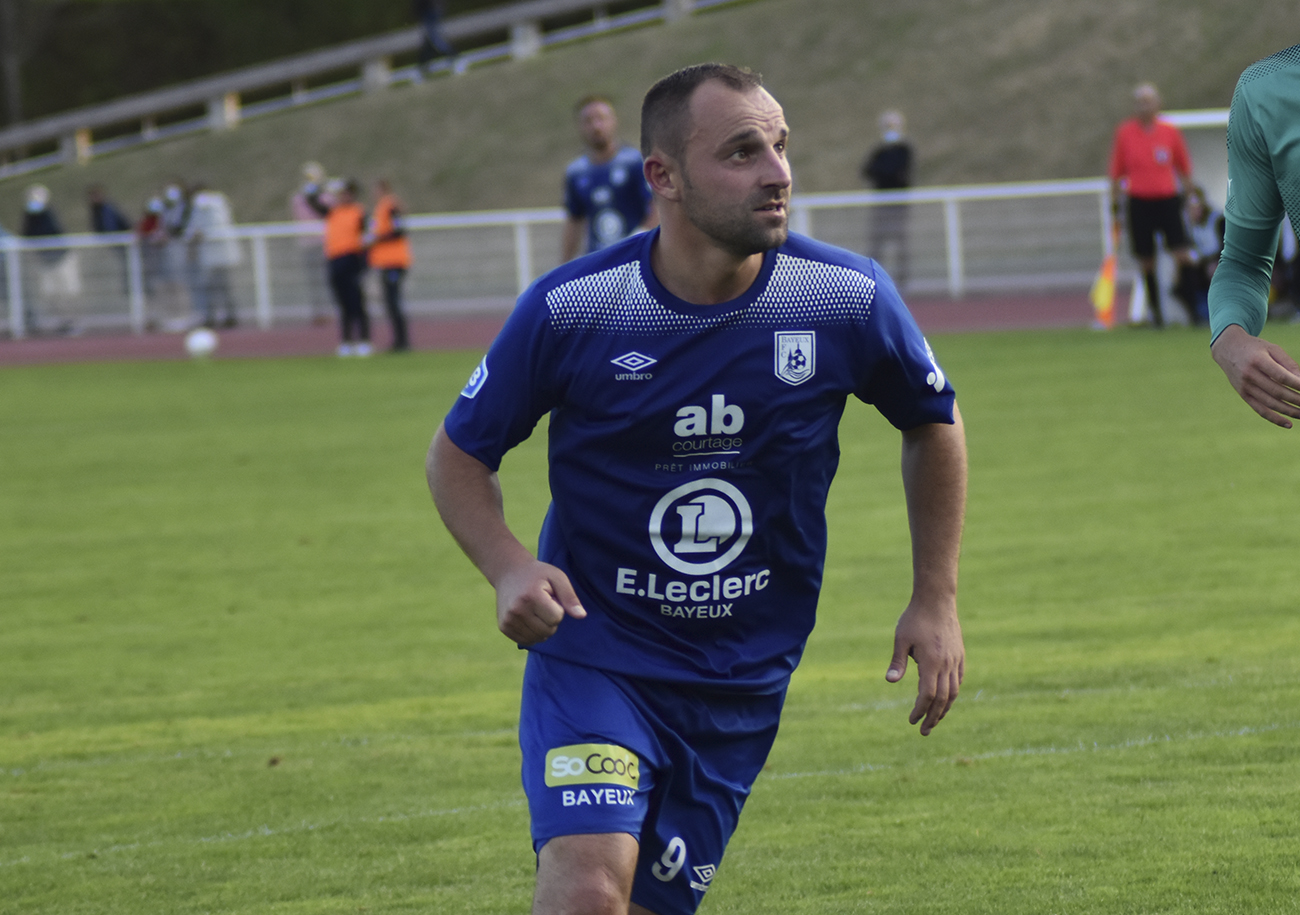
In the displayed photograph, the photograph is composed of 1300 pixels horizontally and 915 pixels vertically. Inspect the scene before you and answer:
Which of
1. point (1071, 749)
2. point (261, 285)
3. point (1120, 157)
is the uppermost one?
point (1120, 157)

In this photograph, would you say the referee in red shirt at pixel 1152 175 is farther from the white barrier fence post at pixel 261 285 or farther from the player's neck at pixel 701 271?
the player's neck at pixel 701 271

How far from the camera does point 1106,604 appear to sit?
794 cm

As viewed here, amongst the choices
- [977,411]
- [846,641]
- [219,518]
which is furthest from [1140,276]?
[846,641]

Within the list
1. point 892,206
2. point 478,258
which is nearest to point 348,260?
point 478,258

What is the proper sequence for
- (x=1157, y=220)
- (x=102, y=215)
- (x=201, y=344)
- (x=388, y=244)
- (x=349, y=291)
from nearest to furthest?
(x=1157, y=220) < (x=388, y=244) < (x=349, y=291) < (x=201, y=344) < (x=102, y=215)

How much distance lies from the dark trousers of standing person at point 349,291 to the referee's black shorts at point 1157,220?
29.6 ft

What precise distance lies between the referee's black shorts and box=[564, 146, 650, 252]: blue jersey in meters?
5.51

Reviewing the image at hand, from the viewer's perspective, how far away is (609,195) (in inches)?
603

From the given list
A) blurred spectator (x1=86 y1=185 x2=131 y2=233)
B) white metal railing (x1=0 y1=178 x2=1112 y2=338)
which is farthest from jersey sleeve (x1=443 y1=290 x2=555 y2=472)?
blurred spectator (x1=86 y1=185 x2=131 y2=233)

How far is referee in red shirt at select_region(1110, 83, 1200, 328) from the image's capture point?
18.2m

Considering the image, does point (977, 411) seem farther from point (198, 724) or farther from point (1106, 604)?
point (198, 724)

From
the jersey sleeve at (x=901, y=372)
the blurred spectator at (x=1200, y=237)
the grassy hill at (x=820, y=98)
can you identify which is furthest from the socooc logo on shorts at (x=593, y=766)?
the grassy hill at (x=820, y=98)

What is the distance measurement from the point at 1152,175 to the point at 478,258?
467 inches

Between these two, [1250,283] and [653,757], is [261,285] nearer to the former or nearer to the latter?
[1250,283]
